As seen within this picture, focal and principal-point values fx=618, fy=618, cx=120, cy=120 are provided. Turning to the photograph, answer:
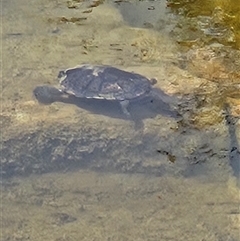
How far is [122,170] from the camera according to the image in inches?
152

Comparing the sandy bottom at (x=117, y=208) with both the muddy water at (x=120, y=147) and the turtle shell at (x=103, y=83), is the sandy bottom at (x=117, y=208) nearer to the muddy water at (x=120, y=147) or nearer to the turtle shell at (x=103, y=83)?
the muddy water at (x=120, y=147)

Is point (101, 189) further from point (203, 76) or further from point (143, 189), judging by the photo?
point (203, 76)

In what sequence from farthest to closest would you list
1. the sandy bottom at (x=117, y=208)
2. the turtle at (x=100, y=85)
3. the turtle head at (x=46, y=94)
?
the turtle at (x=100, y=85) → the turtle head at (x=46, y=94) → the sandy bottom at (x=117, y=208)

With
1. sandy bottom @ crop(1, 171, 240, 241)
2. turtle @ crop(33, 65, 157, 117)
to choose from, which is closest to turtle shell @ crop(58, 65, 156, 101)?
turtle @ crop(33, 65, 157, 117)

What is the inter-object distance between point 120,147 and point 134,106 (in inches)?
18.7

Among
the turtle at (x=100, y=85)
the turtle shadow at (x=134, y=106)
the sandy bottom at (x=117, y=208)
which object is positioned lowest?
the sandy bottom at (x=117, y=208)

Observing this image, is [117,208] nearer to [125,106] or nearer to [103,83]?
[125,106]

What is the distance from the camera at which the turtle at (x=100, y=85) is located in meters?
4.29

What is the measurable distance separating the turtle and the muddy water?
2.9 inches

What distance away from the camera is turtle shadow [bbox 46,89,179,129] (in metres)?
4.27

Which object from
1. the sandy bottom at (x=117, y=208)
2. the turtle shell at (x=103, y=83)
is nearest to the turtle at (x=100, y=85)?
the turtle shell at (x=103, y=83)

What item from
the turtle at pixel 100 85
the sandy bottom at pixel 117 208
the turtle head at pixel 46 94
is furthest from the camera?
the turtle at pixel 100 85

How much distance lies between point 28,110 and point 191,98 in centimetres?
116

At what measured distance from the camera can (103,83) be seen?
14.3 ft
